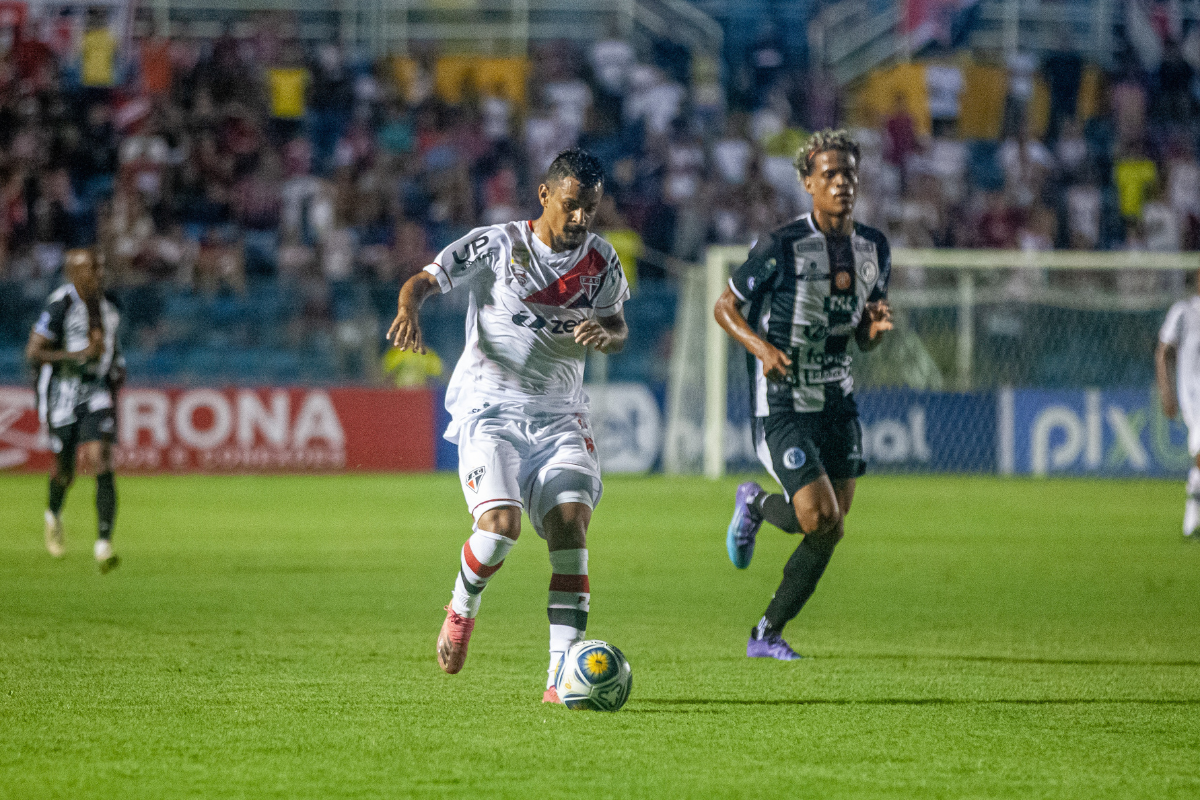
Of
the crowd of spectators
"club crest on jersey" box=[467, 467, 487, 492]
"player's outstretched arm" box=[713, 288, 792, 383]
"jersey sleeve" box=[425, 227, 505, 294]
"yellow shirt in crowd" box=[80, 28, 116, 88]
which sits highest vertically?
"yellow shirt in crowd" box=[80, 28, 116, 88]

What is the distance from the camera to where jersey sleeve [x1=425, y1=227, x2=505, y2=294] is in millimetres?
5992

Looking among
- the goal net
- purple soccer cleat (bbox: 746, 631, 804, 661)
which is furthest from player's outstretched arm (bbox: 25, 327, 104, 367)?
the goal net

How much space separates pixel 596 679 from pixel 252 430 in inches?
563

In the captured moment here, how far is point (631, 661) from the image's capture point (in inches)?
274

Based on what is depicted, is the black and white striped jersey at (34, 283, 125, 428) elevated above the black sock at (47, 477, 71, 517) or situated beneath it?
elevated above

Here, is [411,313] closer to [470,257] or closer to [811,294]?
[470,257]

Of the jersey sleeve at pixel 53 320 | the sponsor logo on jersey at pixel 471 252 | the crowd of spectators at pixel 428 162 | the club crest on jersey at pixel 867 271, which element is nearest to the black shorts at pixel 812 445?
the club crest on jersey at pixel 867 271

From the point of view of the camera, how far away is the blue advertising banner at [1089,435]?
1964 cm

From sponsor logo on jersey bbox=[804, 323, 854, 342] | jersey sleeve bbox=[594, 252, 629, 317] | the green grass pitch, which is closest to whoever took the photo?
the green grass pitch

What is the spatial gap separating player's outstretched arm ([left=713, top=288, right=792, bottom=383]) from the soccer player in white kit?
74cm

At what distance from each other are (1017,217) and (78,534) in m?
14.0

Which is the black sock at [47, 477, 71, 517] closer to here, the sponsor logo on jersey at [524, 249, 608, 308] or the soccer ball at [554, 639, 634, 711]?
the sponsor logo on jersey at [524, 249, 608, 308]

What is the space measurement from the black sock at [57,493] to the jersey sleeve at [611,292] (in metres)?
6.34

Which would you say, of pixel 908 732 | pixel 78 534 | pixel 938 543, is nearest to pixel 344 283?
pixel 78 534
